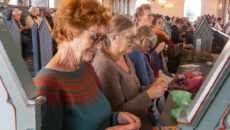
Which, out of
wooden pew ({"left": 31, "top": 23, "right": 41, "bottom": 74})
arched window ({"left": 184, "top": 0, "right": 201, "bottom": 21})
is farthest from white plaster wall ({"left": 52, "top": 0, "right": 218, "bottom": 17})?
wooden pew ({"left": 31, "top": 23, "right": 41, "bottom": 74})

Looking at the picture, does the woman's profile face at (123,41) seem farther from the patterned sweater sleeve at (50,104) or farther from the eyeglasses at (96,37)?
the patterned sweater sleeve at (50,104)

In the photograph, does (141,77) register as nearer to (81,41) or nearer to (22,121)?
(81,41)

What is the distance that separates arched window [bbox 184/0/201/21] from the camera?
2323 centimetres

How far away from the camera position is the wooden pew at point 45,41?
433 centimetres

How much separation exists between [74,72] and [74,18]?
0.90ft

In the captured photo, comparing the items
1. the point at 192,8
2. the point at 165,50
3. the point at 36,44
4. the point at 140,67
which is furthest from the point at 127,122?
the point at 192,8

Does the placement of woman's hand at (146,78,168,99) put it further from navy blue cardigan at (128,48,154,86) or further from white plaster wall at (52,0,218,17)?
white plaster wall at (52,0,218,17)

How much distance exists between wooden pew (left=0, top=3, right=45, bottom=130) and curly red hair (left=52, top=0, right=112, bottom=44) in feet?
1.63

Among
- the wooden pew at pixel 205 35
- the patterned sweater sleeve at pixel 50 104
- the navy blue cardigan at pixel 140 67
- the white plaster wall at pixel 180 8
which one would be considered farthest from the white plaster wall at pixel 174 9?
the patterned sweater sleeve at pixel 50 104

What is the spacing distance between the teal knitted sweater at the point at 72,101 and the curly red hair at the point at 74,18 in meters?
0.22

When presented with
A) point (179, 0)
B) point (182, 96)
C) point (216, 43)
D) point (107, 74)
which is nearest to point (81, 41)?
point (107, 74)

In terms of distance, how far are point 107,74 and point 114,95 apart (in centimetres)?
16

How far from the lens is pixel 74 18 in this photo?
1.16 meters

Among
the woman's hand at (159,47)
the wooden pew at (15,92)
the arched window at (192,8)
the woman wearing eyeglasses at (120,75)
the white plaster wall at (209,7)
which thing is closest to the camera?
the wooden pew at (15,92)
